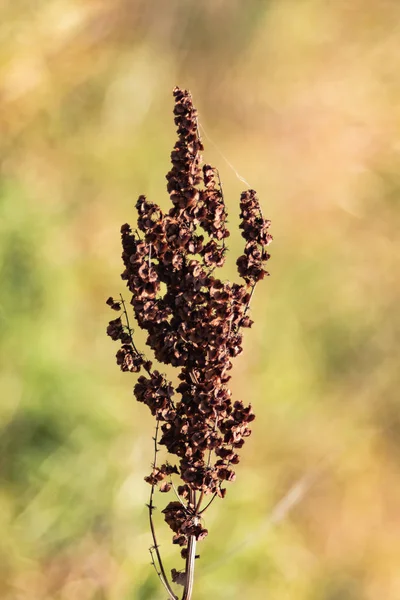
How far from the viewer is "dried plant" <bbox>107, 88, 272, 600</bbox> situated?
86 centimetres

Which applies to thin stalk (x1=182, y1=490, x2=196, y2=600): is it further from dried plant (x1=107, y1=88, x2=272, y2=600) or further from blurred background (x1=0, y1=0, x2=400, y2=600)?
blurred background (x1=0, y1=0, x2=400, y2=600)

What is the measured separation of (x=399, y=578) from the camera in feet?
4.33

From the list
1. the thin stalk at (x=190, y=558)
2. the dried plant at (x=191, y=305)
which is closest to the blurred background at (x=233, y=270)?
the thin stalk at (x=190, y=558)

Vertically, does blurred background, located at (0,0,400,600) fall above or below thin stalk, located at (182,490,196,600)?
above

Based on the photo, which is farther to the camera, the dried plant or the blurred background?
the blurred background

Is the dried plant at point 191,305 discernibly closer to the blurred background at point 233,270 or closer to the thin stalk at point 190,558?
the thin stalk at point 190,558

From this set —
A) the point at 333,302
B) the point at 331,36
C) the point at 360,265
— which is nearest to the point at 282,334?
the point at 333,302

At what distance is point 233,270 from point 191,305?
1.70ft

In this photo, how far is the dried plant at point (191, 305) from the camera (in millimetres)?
859

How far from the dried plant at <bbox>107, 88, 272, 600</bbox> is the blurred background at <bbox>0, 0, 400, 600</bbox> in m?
Answer: 0.44

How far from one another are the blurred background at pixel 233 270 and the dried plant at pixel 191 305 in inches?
17.2

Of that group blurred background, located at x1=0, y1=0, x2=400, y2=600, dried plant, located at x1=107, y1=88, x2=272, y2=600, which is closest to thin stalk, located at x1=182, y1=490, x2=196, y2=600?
dried plant, located at x1=107, y1=88, x2=272, y2=600

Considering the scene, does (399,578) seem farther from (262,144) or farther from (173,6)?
(173,6)

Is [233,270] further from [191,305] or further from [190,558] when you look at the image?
[190,558]
